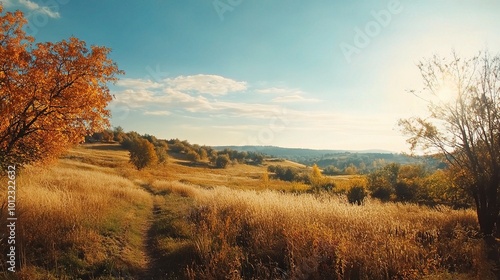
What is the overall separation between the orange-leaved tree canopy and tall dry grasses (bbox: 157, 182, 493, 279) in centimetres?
641

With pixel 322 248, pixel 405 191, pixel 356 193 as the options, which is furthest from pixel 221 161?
pixel 322 248

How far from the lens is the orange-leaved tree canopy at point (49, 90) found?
33.6 ft

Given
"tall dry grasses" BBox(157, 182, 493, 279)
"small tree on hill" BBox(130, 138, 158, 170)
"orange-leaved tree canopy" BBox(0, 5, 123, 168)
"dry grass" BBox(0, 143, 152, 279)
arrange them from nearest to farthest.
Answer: "tall dry grasses" BBox(157, 182, 493, 279), "dry grass" BBox(0, 143, 152, 279), "orange-leaved tree canopy" BBox(0, 5, 123, 168), "small tree on hill" BBox(130, 138, 158, 170)

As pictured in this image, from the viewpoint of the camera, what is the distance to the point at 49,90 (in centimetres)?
1059

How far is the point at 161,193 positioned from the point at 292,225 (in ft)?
69.0

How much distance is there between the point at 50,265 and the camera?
7.46 meters

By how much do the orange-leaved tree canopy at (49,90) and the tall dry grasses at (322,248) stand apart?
641 centimetres

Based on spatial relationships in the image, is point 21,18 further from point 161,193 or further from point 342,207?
point 161,193

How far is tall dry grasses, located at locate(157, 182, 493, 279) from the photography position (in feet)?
22.0

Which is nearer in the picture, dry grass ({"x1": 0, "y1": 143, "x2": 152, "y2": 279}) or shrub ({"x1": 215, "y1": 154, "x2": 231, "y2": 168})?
dry grass ({"x1": 0, "y1": 143, "x2": 152, "y2": 279})

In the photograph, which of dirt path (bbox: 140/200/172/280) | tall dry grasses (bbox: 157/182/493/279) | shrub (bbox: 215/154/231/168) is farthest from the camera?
shrub (bbox: 215/154/231/168)

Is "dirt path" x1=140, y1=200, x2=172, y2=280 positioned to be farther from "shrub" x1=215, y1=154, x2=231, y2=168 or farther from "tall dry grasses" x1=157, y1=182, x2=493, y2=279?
"shrub" x1=215, y1=154, x2=231, y2=168

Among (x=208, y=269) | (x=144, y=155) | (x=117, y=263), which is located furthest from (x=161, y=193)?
(x=144, y=155)

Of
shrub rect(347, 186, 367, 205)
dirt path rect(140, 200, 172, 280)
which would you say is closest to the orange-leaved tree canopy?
dirt path rect(140, 200, 172, 280)
